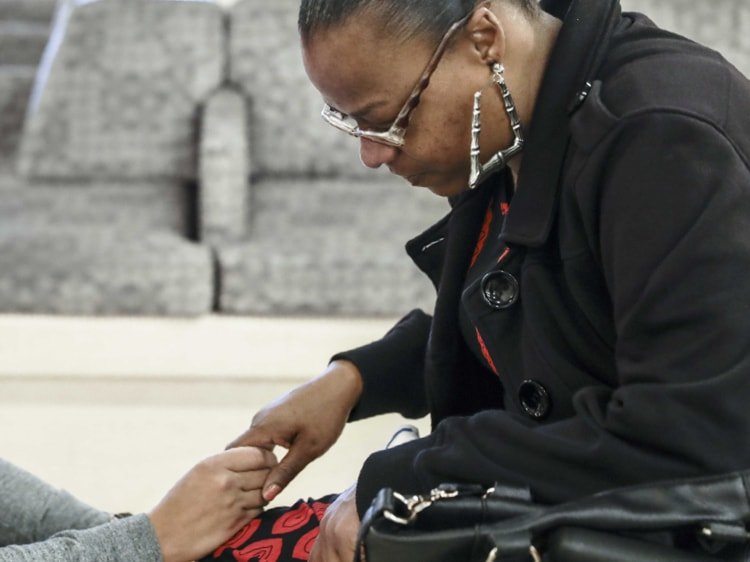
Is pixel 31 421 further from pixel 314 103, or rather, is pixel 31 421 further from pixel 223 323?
pixel 314 103

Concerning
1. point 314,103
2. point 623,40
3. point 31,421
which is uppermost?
point 623,40

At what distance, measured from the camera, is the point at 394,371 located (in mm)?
1332

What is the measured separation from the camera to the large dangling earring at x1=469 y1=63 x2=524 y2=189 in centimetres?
103

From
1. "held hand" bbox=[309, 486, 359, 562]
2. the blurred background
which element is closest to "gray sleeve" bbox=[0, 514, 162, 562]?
"held hand" bbox=[309, 486, 359, 562]

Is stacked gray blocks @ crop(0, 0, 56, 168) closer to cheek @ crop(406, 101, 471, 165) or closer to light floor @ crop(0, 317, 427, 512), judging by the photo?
light floor @ crop(0, 317, 427, 512)

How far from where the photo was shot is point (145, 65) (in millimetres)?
3328

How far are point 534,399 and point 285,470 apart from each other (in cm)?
39

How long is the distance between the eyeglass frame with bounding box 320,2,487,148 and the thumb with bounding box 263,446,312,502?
0.41m

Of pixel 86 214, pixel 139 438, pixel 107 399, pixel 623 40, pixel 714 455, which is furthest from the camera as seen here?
pixel 86 214

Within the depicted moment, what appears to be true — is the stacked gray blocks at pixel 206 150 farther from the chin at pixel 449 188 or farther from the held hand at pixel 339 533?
the held hand at pixel 339 533

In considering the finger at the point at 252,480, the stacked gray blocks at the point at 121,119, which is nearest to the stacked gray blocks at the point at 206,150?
the stacked gray blocks at the point at 121,119

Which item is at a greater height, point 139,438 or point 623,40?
point 623,40

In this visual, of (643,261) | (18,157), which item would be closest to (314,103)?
(18,157)

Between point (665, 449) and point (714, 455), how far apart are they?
0.04 meters
